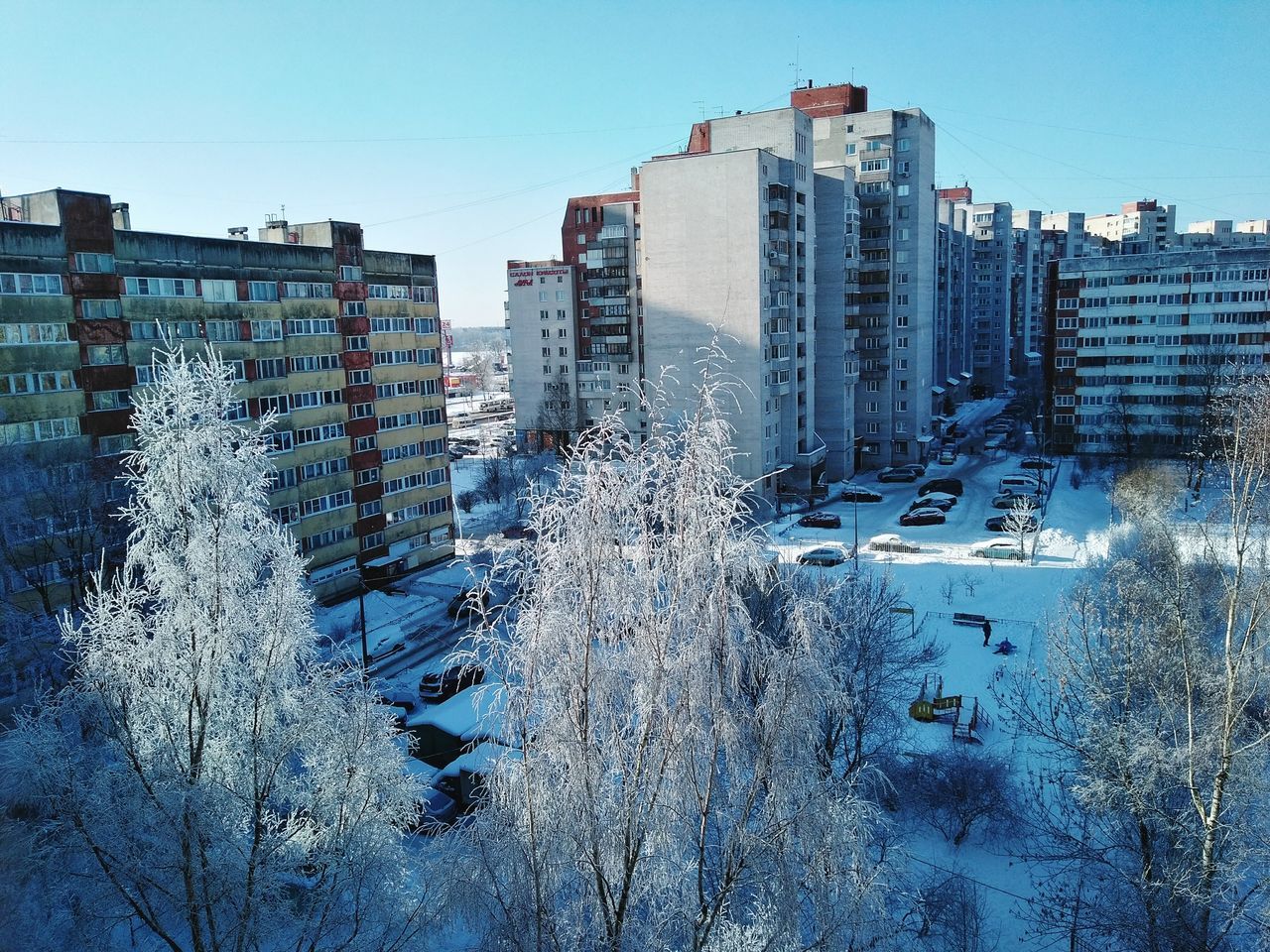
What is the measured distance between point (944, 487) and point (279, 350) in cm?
3728

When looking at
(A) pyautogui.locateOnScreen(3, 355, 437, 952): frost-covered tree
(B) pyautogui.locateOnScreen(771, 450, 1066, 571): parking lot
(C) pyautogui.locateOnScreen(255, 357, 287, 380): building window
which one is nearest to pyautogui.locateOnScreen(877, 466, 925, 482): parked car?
(B) pyautogui.locateOnScreen(771, 450, 1066, 571): parking lot

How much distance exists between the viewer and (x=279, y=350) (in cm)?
3341

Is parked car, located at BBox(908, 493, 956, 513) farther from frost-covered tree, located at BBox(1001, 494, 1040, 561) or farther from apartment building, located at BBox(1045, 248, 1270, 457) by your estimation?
apartment building, located at BBox(1045, 248, 1270, 457)

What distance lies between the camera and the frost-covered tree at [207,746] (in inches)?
407

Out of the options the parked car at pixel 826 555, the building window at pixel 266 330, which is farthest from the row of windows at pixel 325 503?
the parked car at pixel 826 555

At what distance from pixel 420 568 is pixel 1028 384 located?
246 feet

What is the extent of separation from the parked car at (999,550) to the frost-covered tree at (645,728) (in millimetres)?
32046

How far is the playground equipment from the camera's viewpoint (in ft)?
73.4

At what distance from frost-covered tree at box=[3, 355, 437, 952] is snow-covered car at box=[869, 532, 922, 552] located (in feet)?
104

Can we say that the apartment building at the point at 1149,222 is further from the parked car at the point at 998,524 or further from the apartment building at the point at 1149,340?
the parked car at the point at 998,524

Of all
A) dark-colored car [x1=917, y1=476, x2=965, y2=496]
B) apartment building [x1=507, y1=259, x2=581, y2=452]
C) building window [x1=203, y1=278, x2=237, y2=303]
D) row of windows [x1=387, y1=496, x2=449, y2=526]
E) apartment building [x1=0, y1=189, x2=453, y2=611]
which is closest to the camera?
apartment building [x1=0, y1=189, x2=453, y2=611]

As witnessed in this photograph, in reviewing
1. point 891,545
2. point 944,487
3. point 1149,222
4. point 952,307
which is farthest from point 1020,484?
point 1149,222

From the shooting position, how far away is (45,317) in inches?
1030

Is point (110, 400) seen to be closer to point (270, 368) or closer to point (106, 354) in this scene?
point (106, 354)
